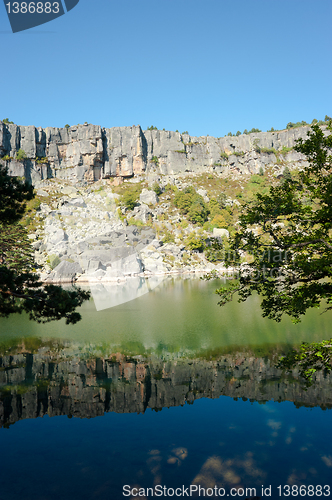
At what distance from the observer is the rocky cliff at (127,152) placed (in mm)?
79062

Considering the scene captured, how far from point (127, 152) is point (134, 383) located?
7986 centimetres

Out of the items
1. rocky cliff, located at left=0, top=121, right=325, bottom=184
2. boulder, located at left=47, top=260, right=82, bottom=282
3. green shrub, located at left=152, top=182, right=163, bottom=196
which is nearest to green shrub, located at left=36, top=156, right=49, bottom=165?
rocky cliff, located at left=0, top=121, right=325, bottom=184

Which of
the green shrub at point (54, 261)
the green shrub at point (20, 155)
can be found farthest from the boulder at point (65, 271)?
the green shrub at point (20, 155)

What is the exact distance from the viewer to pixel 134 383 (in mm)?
11664

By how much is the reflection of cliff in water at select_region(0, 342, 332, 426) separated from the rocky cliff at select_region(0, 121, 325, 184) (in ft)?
240

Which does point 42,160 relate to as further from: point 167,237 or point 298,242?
point 298,242

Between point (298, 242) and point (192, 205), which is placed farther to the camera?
point (192, 205)

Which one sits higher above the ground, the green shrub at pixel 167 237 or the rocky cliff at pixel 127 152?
the rocky cliff at pixel 127 152

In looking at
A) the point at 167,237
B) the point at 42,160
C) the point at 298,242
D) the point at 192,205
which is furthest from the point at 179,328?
the point at 42,160

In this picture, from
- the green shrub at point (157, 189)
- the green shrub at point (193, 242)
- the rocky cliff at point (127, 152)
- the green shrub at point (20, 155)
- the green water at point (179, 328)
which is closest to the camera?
the green water at point (179, 328)

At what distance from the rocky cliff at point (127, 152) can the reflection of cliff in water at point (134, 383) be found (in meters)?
73.2

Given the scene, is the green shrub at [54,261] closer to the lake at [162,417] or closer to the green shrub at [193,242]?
the green shrub at [193,242]

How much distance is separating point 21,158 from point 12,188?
256ft

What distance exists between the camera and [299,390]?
419 inches
